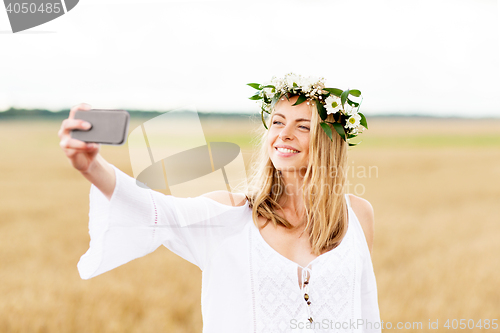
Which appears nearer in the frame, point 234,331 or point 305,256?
point 234,331

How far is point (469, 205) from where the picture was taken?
57.0 feet

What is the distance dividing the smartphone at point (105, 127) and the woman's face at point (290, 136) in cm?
136

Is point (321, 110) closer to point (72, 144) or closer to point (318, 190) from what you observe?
point (318, 190)

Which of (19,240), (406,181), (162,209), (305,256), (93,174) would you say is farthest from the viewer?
(406,181)

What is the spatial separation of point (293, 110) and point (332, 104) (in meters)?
0.29

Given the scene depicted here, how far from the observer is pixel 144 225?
6.34 ft

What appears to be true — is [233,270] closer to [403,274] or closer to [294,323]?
[294,323]

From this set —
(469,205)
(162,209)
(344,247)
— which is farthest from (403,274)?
(469,205)

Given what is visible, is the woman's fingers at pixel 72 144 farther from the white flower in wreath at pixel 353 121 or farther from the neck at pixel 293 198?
the white flower in wreath at pixel 353 121

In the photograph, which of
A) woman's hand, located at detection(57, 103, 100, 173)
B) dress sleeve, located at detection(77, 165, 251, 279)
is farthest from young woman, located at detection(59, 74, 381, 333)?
woman's hand, located at detection(57, 103, 100, 173)

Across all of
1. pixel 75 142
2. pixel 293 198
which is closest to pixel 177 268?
pixel 293 198

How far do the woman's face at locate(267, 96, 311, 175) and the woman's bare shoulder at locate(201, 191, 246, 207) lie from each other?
343mm

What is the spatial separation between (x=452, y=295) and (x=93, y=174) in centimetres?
837

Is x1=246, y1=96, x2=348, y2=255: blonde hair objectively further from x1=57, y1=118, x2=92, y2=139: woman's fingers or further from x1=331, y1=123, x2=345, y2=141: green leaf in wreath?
x1=57, y1=118, x2=92, y2=139: woman's fingers
